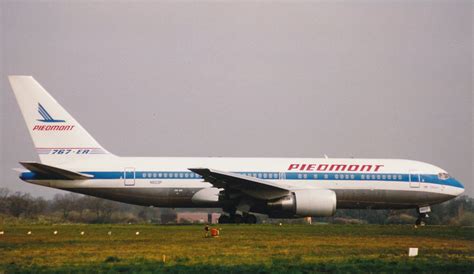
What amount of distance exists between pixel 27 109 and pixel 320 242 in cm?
1582

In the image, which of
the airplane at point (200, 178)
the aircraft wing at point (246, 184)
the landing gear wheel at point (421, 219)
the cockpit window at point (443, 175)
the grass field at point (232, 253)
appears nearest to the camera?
the grass field at point (232, 253)

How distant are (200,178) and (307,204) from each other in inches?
198

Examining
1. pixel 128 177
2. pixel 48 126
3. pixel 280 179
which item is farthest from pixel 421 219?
pixel 48 126

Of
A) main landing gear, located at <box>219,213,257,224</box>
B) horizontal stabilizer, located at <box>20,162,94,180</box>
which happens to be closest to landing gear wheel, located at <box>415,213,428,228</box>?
main landing gear, located at <box>219,213,257,224</box>

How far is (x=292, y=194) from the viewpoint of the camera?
26.6 metres

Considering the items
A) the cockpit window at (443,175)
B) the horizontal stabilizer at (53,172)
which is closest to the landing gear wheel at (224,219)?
the horizontal stabilizer at (53,172)

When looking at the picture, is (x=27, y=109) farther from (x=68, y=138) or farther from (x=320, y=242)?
(x=320, y=242)

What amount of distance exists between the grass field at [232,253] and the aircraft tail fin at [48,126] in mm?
8878

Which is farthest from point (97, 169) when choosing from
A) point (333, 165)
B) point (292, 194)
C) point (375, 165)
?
point (375, 165)

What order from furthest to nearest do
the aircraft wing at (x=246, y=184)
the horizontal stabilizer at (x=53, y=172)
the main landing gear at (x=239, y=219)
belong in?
the main landing gear at (x=239, y=219) < the horizontal stabilizer at (x=53, y=172) < the aircraft wing at (x=246, y=184)

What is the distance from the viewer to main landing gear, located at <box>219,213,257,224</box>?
28.4m

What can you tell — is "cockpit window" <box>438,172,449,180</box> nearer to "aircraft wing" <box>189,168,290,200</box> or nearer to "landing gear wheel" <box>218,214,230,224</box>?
"aircraft wing" <box>189,168,290,200</box>

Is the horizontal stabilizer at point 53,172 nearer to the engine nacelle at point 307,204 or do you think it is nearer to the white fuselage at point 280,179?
the white fuselage at point 280,179

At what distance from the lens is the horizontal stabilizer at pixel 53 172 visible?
87.9ft
